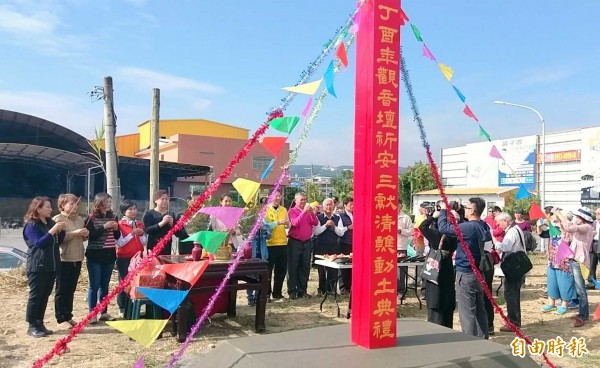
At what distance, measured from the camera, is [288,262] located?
7324mm

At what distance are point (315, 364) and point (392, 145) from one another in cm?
146

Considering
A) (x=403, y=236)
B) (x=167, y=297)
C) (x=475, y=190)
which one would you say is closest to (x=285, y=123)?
(x=167, y=297)

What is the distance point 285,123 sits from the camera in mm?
3312

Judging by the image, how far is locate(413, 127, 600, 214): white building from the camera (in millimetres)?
28547

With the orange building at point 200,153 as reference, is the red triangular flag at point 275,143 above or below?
below

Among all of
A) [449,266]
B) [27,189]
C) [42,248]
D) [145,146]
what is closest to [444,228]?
[449,266]

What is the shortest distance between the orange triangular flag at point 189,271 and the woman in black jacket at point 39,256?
192 centimetres

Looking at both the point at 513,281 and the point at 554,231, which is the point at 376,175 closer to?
the point at 513,281

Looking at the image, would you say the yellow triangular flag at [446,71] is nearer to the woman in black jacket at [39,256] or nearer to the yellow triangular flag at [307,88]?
the yellow triangular flag at [307,88]

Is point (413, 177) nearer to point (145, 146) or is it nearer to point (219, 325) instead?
point (145, 146)

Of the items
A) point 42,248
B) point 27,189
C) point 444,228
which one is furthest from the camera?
point 27,189

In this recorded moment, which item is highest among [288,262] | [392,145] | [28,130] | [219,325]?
[28,130]

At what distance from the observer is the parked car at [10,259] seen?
7.58 m

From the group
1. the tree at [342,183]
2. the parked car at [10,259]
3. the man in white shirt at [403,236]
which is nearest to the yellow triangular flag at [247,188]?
the man in white shirt at [403,236]
